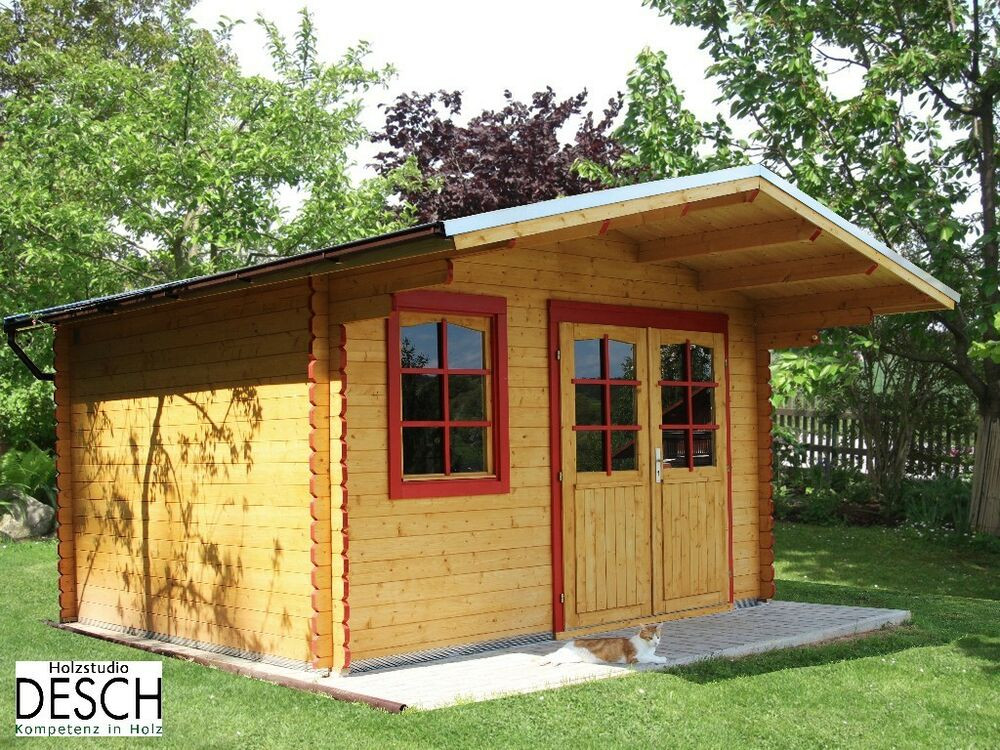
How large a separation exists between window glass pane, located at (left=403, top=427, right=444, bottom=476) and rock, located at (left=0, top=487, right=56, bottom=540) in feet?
30.1

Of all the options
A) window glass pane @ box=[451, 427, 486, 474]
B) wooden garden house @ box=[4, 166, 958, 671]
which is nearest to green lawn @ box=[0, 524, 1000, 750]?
wooden garden house @ box=[4, 166, 958, 671]

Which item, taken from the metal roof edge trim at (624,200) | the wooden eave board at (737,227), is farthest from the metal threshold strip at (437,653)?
the metal roof edge trim at (624,200)

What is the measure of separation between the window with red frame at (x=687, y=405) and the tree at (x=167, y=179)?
20.0 feet

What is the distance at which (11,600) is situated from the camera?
1028 cm

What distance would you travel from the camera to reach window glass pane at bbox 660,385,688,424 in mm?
8945

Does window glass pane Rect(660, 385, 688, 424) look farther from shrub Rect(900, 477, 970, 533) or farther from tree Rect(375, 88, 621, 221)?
tree Rect(375, 88, 621, 221)

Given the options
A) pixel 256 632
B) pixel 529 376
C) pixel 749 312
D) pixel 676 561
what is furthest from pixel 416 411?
pixel 749 312

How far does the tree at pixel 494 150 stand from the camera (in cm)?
2142

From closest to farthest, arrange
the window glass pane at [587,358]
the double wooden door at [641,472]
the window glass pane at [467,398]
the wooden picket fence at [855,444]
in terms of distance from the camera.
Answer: the window glass pane at [467,398]
the double wooden door at [641,472]
the window glass pane at [587,358]
the wooden picket fence at [855,444]

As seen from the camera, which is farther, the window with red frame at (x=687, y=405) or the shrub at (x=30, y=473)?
the shrub at (x=30, y=473)

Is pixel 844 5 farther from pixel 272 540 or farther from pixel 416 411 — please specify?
pixel 272 540

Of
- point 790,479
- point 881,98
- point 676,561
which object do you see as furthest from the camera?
point 790,479

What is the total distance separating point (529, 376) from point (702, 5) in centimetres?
838

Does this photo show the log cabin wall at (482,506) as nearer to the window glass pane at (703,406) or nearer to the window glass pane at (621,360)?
the window glass pane at (621,360)
